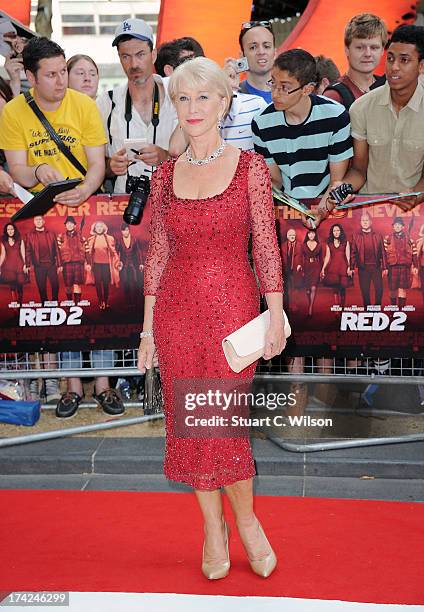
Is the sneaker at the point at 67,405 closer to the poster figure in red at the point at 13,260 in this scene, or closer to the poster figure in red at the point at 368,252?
the poster figure in red at the point at 13,260

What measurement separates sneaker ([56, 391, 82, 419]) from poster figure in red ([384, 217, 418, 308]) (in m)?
2.26

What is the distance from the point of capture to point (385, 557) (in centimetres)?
427

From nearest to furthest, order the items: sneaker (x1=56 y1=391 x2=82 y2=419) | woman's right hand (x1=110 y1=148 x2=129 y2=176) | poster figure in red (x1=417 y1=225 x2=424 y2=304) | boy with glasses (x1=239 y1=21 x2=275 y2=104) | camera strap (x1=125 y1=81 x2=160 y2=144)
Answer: poster figure in red (x1=417 y1=225 x2=424 y2=304)
woman's right hand (x1=110 y1=148 x2=129 y2=176)
camera strap (x1=125 y1=81 x2=160 y2=144)
sneaker (x1=56 y1=391 x2=82 y2=419)
boy with glasses (x1=239 y1=21 x2=275 y2=104)

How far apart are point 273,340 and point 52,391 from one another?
126 inches

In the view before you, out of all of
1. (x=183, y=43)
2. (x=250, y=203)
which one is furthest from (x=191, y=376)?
(x=183, y=43)

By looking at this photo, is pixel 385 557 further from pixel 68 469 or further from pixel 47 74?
pixel 47 74

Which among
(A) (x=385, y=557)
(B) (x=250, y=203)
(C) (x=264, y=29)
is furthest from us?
(C) (x=264, y=29)

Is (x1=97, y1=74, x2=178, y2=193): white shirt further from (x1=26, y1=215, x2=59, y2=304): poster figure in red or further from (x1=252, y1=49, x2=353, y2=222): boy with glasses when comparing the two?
(x1=26, y1=215, x2=59, y2=304): poster figure in red

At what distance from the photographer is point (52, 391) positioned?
665 centimetres

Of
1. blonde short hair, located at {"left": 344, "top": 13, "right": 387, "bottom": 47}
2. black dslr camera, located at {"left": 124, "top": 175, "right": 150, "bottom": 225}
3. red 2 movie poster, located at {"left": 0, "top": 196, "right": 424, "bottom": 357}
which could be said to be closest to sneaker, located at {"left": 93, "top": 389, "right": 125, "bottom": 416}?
red 2 movie poster, located at {"left": 0, "top": 196, "right": 424, "bottom": 357}

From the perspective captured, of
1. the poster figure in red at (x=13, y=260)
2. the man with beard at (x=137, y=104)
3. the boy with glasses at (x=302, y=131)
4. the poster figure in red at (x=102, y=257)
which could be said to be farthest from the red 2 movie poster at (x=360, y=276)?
the poster figure in red at (x=13, y=260)

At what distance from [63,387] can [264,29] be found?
10.2 ft

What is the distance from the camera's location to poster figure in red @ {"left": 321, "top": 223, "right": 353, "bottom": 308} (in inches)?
217

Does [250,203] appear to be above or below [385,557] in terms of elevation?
above
